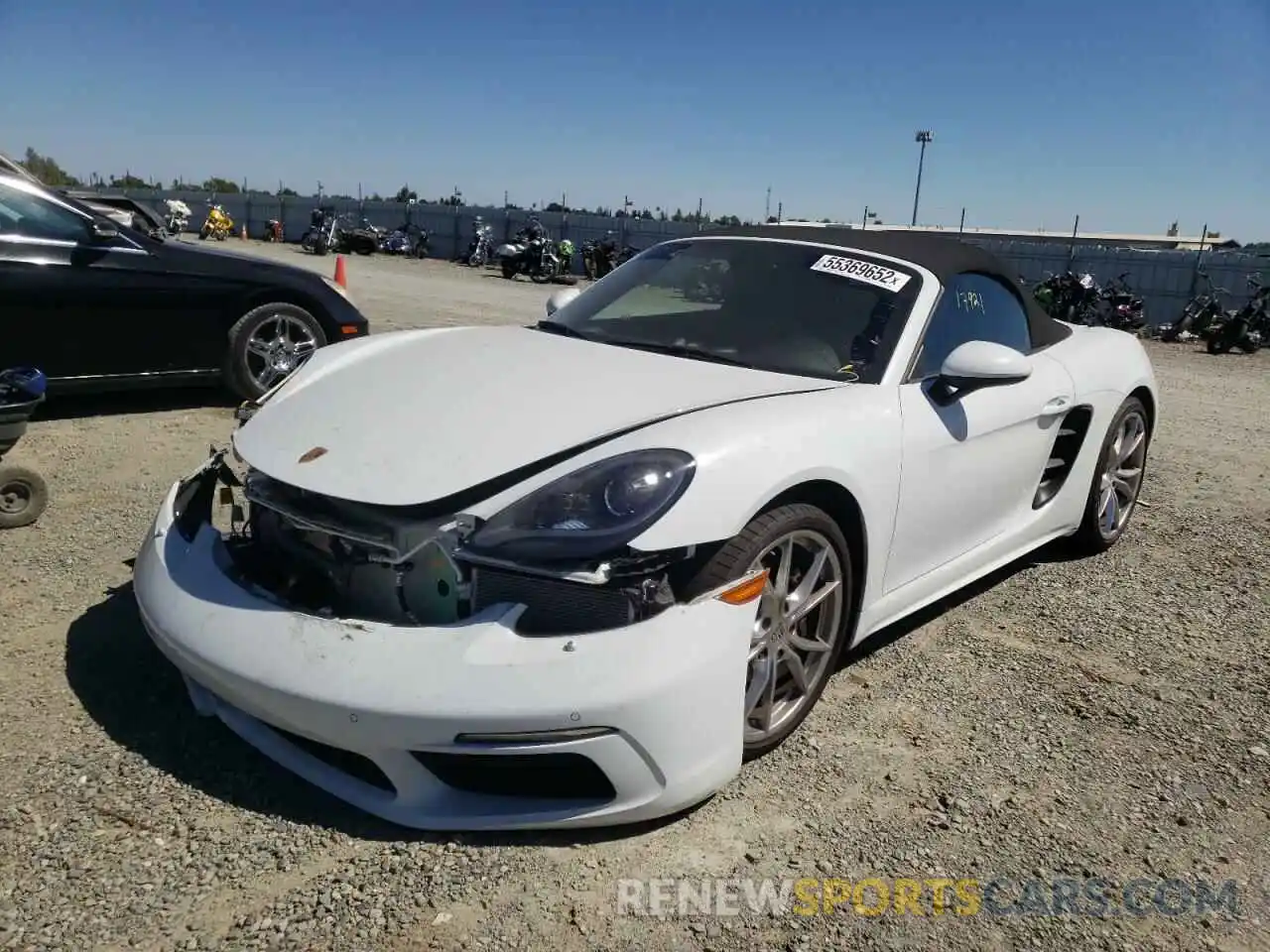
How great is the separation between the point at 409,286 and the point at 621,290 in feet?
47.7

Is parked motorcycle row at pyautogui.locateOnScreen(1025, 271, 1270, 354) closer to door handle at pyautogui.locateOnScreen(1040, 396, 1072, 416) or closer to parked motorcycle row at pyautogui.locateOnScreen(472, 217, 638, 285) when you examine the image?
parked motorcycle row at pyautogui.locateOnScreen(472, 217, 638, 285)

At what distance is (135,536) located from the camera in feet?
13.2

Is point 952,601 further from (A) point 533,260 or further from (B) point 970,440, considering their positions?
(A) point 533,260

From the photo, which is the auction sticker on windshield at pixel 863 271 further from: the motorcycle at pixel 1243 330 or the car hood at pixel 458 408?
the motorcycle at pixel 1243 330

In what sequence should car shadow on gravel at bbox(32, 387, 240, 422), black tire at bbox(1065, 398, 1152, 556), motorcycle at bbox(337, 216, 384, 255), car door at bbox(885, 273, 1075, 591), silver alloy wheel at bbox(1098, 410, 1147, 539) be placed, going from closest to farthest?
car door at bbox(885, 273, 1075, 591) → black tire at bbox(1065, 398, 1152, 556) → silver alloy wheel at bbox(1098, 410, 1147, 539) → car shadow on gravel at bbox(32, 387, 240, 422) → motorcycle at bbox(337, 216, 384, 255)

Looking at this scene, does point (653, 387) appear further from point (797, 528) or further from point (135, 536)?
point (135, 536)

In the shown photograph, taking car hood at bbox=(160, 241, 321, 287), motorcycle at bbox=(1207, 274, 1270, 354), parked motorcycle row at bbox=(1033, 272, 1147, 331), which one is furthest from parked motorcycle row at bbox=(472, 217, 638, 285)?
car hood at bbox=(160, 241, 321, 287)

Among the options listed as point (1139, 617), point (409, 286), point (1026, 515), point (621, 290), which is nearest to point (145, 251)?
point (621, 290)

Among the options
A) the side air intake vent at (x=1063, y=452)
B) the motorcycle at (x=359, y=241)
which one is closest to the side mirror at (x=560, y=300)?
the side air intake vent at (x=1063, y=452)

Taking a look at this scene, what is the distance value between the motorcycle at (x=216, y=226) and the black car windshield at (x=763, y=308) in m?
31.6

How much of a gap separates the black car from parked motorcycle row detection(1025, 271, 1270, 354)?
12.3 meters

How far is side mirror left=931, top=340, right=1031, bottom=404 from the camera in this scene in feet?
9.90

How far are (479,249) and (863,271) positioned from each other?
78.0 ft

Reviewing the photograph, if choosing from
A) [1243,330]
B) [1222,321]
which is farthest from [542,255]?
[1243,330]
